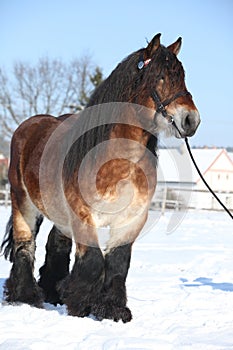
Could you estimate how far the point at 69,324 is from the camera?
3.70 meters

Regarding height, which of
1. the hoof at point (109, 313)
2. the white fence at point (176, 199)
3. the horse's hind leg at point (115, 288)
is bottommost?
the white fence at point (176, 199)

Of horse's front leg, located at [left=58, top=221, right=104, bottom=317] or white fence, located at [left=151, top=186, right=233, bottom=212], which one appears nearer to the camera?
horse's front leg, located at [left=58, top=221, right=104, bottom=317]

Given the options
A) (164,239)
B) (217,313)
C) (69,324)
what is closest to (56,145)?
(69,324)

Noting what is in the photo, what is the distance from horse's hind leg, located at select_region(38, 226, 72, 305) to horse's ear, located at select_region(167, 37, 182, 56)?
1.94m

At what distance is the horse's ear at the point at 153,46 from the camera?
3.81 meters

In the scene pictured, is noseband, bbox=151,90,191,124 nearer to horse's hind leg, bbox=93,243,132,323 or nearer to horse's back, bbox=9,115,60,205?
horse's hind leg, bbox=93,243,132,323

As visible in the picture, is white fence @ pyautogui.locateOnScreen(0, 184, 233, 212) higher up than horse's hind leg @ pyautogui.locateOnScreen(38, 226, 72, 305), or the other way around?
horse's hind leg @ pyautogui.locateOnScreen(38, 226, 72, 305)

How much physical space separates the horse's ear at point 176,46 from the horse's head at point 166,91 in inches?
4.0

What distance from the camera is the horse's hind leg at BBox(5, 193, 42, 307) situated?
14.8 ft

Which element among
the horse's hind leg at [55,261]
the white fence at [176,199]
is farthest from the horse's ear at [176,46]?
the white fence at [176,199]

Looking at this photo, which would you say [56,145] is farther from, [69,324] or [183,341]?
[183,341]

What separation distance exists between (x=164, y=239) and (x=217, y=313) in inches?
275

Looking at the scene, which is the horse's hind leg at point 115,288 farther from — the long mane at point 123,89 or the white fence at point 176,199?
the white fence at point 176,199

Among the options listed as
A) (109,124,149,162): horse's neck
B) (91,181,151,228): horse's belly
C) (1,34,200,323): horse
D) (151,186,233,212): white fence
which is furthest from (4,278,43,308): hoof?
(151,186,233,212): white fence
